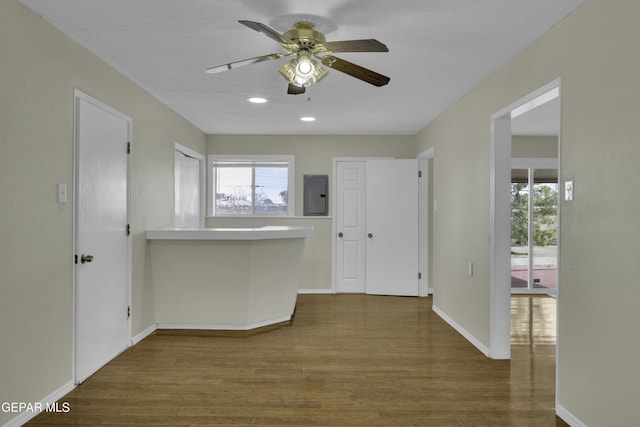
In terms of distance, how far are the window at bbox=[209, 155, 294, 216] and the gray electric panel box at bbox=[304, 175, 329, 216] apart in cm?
34

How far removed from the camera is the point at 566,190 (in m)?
2.39

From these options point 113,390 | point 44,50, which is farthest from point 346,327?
point 44,50

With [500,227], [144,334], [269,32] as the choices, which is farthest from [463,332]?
[269,32]

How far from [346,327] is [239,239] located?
4.87 feet

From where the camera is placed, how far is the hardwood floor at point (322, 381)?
2.40 meters

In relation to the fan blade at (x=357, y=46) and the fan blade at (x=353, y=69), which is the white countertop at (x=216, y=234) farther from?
the fan blade at (x=357, y=46)

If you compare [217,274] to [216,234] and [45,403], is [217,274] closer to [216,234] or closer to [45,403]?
[216,234]

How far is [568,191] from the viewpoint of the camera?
2.38m

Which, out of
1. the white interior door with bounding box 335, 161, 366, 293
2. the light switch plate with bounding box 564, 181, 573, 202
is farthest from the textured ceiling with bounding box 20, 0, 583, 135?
the white interior door with bounding box 335, 161, 366, 293

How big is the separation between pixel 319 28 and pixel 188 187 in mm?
3593

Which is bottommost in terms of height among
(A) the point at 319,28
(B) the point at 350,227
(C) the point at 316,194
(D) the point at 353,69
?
(B) the point at 350,227

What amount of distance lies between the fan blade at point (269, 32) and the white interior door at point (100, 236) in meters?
1.57

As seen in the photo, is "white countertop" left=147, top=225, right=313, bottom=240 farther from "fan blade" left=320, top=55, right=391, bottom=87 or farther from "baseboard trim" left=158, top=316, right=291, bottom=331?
"fan blade" left=320, top=55, right=391, bottom=87

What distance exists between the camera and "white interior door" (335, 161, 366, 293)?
20.0 feet
